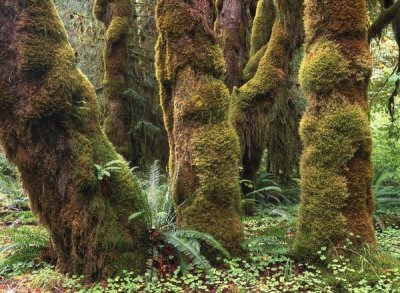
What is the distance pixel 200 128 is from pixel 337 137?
148cm

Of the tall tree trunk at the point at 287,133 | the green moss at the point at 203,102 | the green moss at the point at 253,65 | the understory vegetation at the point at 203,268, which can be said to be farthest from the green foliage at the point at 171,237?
the tall tree trunk at the point at 287,133

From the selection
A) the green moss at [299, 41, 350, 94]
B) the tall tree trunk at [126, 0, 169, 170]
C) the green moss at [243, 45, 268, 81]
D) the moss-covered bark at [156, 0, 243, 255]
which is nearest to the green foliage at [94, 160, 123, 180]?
the moss-covered bark at [156, 0, 243, 255]

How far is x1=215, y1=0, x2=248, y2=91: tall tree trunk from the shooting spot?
8.45 metres

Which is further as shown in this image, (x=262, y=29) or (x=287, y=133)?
(x=287, y=133)

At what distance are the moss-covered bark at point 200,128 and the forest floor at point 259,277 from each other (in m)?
0.36

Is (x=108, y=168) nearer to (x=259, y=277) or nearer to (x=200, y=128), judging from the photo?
(x=200, y=128)

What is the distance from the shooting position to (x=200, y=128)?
14.7 ft

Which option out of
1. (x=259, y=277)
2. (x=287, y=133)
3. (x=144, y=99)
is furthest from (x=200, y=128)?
(x=144, y=99)

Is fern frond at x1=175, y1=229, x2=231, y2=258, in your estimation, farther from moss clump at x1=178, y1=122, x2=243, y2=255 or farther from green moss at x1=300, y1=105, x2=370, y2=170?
green moss at x1=300, y1=105, x2=370, y2=170

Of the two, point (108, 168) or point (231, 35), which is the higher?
point (231, 35)

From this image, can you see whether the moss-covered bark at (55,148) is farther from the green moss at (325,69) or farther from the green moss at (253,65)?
the green moss at (253,65)

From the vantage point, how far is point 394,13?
7219 millimetres

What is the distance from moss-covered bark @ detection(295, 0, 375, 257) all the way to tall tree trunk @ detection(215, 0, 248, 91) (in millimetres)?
4254

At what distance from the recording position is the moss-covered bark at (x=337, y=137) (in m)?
3.97
